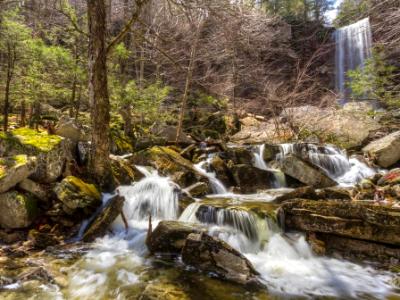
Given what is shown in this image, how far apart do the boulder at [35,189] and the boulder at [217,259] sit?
3.00 meters

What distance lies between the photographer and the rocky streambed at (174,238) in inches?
163

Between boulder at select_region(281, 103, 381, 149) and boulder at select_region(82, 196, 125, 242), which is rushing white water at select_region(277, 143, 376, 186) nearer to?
boulder at select_region(281, 103, 381, 149)

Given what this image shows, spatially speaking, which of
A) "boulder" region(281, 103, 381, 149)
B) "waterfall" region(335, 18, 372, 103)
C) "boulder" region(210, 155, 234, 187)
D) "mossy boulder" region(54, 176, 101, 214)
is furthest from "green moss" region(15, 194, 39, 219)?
"waterfall" region(335, 18, 372, 103)

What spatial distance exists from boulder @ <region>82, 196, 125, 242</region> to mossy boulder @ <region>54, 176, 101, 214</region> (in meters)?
0.27

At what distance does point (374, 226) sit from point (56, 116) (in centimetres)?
1303

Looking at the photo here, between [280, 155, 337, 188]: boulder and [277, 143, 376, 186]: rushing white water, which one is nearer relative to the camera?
[280, 155, 337, 188]: boulder

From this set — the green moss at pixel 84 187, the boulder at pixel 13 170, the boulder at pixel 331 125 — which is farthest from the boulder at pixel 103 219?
the boulder at pixel 331 125

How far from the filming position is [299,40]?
85.5 ft

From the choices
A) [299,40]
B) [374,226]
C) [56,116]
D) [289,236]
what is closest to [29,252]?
[289,236]

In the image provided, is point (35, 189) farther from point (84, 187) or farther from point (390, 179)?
point (390, 179)

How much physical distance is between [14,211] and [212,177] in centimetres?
526

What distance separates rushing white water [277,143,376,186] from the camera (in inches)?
395

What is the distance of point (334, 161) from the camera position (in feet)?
34.9

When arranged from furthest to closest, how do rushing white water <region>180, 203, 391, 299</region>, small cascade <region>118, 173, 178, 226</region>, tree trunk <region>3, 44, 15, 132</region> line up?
tree trunk <region>3, 44, 15, 132</region>
small cascade <region>118, 173, 178, 226</region>
rushing white water <region>180, 203, 391, 299</region>
